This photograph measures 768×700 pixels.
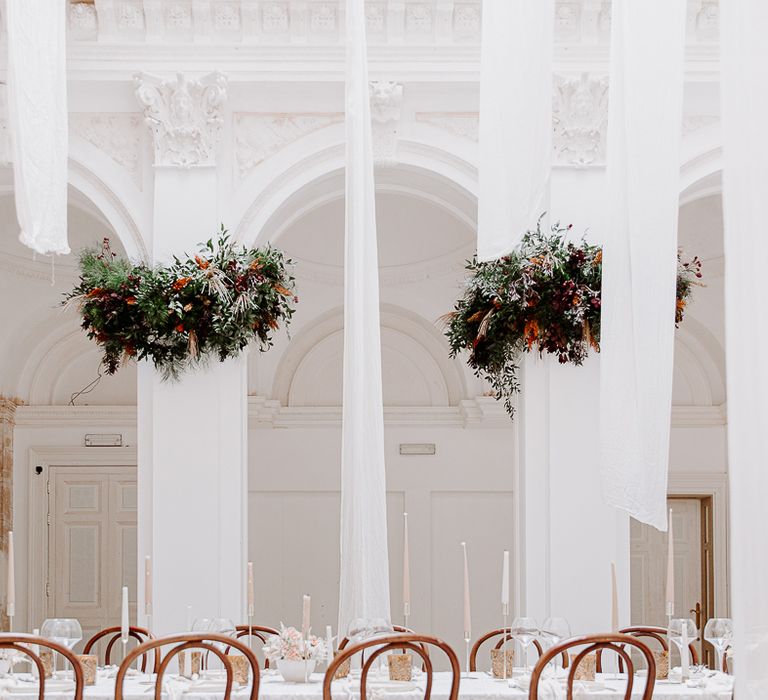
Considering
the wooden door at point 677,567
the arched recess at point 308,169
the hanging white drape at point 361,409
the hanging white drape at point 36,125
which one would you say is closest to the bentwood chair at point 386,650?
the hanging white drape at point 361,409

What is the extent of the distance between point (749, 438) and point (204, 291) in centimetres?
481

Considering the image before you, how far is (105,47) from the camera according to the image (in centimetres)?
725

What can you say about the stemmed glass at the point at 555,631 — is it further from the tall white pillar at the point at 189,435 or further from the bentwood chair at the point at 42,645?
the tall white pillar at the point at 189,435

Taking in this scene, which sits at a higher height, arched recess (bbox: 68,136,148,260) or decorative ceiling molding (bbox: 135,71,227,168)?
decorative ceiling molding (bbox: 135,71,227,168)

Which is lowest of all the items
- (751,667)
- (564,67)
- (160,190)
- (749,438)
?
(751,667)

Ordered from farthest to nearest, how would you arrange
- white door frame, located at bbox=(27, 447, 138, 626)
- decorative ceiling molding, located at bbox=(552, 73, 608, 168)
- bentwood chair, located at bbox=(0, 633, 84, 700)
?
white door frame, located at bbox=(27, 447, 138, 626), decorative ceiling molding, located at bbox=(552, 73, 608, 168), bentwood chair, located at bbox=(0, 633, 84, 700)

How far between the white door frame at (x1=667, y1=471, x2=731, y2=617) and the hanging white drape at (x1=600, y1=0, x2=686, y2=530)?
265 inches

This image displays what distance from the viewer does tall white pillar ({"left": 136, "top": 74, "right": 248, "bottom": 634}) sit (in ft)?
23.1

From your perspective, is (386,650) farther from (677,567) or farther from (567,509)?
(677,567)

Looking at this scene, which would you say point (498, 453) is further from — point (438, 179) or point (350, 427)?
point (350, 427)

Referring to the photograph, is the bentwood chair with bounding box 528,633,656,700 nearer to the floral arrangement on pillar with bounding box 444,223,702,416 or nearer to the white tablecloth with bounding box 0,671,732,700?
the white tablecloth with bounding box 0,671,732,700

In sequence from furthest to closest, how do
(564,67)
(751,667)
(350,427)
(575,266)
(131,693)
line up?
(564,67)
(575,266)
(131,693)
(350,427)
(751,667)

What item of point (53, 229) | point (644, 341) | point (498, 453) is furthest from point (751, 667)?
point (498, 453)

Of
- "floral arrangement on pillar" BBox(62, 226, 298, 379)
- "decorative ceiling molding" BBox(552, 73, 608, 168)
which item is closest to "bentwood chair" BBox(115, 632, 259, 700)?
"floral arrangement on pillar" BBox(62, 226, 298, 379)
